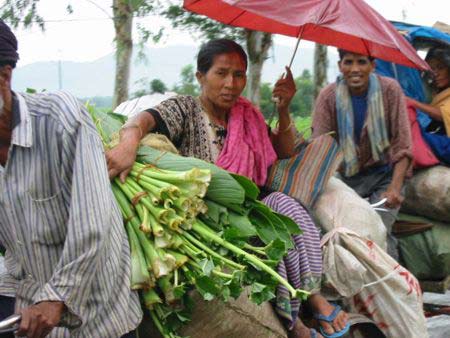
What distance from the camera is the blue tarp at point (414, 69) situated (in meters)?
5.58

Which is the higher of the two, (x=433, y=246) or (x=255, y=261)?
(x=255, y=261)

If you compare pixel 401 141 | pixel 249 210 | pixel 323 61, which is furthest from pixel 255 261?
pixel 323 61

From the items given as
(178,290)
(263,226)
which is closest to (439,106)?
(263,226)

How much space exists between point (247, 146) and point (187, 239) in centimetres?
91

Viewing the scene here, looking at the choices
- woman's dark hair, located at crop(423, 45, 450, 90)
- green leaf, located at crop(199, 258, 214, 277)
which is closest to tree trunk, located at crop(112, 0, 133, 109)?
woman's dark hair, located at crop(423, 45, 450, 90)

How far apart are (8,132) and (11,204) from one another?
22cm

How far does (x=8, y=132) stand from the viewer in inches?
99.0

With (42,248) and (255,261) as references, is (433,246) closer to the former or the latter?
(255,261)

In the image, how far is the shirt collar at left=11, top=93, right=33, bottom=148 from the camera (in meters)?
2.47

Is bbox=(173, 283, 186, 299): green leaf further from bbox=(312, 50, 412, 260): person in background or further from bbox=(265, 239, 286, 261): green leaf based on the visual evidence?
bbox=(312, 50, 412, 260): person in background

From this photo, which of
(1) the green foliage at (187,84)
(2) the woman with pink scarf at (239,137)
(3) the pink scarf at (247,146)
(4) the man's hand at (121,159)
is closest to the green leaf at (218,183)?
(4) the man's hand at (121,159)

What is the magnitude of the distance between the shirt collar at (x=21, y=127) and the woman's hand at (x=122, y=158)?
2.03 feet

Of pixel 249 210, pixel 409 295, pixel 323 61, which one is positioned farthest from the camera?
pixel 323 61

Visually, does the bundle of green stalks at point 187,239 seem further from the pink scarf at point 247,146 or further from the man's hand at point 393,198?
the man's hand at point 393,198
